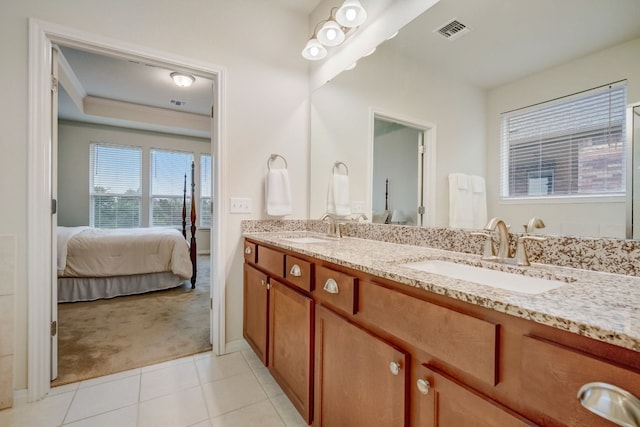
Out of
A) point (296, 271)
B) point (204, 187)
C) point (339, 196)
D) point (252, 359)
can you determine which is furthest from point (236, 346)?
point (204, 187)

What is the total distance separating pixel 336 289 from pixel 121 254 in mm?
3160

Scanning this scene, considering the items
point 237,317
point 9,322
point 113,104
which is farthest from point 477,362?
point 113,104

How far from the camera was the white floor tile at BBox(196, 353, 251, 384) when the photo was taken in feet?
5.75

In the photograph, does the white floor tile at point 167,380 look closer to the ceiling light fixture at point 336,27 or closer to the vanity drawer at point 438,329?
the vanity drawer at point 438,329

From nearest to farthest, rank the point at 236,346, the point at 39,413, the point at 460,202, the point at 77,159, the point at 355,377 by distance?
1. the point at 355,377
2. the point at 460,202
3. the point at 39,413
4. the point at 236,346
5. the point at 77,159

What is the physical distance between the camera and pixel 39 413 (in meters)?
1.43

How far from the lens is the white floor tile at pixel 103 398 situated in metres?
1.44

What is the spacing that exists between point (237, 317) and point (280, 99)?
1.68m

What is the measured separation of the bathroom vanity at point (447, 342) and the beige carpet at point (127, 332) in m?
1.21

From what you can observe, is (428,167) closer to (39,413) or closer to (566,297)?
(566,297)

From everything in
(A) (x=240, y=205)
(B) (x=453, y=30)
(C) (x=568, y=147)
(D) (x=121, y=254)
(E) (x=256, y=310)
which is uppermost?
(B) (x=453, y=30)

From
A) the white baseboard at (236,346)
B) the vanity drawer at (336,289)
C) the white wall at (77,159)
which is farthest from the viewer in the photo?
the white wall at (77,159)

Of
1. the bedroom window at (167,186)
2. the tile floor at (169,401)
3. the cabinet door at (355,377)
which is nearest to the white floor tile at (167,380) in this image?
the tile floor at (169,401)

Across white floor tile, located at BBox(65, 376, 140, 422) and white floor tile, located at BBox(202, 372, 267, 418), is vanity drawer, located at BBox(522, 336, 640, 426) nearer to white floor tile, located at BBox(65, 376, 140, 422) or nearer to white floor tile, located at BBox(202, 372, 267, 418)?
white floor tile, located at BBox(202, 372, 267, 418)
